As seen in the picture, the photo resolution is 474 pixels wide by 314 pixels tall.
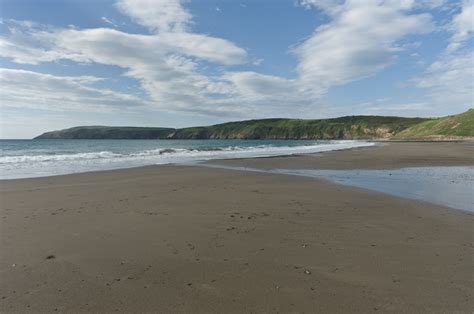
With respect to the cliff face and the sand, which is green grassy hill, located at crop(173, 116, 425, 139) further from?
the sand

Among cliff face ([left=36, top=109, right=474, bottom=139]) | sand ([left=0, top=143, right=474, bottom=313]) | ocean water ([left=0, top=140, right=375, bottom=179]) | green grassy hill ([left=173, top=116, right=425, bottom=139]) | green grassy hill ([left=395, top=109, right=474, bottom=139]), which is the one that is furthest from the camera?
green grassy hill ([left=173, top=116, right=425, bottom=139])

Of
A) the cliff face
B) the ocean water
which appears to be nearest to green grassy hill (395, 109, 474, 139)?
the cliff face

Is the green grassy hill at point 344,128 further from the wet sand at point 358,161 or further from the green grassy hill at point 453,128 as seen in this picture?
the wet sand at point 358,161

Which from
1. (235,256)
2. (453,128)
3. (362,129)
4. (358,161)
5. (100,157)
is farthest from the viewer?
(362,129)

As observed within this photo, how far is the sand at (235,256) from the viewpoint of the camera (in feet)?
11.8

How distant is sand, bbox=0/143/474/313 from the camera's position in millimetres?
3604

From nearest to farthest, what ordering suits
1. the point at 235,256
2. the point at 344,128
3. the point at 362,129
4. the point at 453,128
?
the point at 235,256 → the point at 453,128 → the point at 362,129 → the point at 344,128

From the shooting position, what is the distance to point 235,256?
4.93 metres

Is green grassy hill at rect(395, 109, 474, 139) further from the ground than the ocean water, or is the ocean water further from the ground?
green grassy hill at rect(395, 109, 474, 139)

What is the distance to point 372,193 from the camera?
34.5 feet

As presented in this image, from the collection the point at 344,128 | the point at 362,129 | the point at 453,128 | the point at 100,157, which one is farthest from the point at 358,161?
the point at 344,128

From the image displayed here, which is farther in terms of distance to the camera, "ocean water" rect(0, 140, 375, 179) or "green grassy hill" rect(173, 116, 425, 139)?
"green grassy hill" rect(173, 116, 425, 139)

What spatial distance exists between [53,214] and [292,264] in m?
6.23

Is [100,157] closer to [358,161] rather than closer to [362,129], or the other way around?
[358,161]
